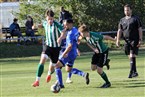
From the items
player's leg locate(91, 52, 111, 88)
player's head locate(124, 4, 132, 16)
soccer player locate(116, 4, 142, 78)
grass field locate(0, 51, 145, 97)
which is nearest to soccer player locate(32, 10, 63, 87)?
grass field locate(0, 51, 145, 97)

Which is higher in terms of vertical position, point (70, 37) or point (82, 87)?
point (70, 37)

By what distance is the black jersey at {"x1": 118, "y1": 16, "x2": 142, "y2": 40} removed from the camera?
54.0 ft

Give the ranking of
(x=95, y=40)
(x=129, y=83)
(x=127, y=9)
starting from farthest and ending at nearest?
(x=127, y=9)
(x=129, y=83)
(x=95, y=40)

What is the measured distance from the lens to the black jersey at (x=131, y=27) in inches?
648

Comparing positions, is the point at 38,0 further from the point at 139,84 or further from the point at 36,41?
the point at 139,84

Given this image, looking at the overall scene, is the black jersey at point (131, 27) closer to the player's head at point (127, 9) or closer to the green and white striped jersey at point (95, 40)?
the player's head at point (127, 9)

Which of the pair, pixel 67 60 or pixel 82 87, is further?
pixel 67 60

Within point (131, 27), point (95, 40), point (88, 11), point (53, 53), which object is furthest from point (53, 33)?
point (88, 11)

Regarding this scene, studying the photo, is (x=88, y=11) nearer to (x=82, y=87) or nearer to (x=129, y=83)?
(x=129, y=83)

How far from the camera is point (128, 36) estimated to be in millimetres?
16594

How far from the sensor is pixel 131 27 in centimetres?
1650

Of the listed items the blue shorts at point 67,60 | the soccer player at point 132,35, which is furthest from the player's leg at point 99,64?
the soccer player at point 132,35

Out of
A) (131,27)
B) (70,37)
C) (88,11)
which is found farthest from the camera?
(88,11)

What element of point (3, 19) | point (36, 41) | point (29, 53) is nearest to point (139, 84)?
point (29, 53)
